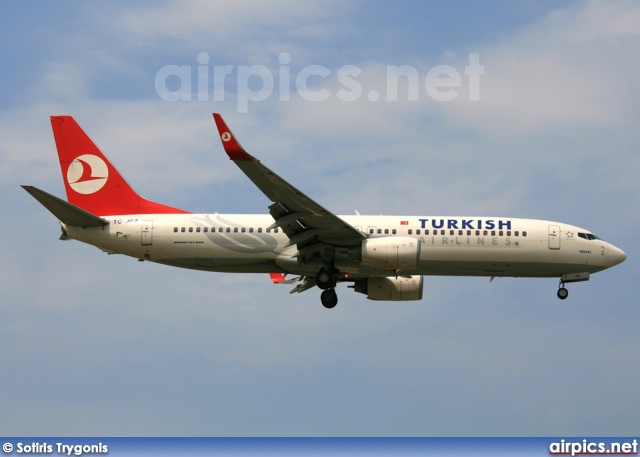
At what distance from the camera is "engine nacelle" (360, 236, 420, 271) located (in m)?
39.9

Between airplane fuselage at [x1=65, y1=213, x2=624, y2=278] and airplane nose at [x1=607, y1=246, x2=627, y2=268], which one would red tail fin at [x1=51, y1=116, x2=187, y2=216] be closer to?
airplane fuselage at [x1=65, y1=213, x2=624, y2=278]

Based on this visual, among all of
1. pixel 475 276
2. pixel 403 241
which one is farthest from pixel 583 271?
pixel 403 241

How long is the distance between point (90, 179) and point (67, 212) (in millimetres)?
3677

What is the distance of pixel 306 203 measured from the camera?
38.9 m

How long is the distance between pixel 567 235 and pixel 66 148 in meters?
21.5

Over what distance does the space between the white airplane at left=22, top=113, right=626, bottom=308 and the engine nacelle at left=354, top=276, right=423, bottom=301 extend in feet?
2.84

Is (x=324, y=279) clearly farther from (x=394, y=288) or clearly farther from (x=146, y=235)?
(x=146, y=235)

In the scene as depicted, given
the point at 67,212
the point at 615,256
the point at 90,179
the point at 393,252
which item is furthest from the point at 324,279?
the point at 615,256

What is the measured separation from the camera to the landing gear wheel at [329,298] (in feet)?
140

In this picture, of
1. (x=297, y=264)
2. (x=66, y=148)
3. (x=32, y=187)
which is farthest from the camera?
(x=66, y=148)

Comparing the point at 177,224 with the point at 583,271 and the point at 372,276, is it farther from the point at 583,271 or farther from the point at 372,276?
the point at 583,271

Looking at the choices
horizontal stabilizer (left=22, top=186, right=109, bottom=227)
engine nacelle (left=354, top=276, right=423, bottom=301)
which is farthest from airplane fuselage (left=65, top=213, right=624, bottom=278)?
engine nacelle (left=354, top=276, right=423, bottom=301)

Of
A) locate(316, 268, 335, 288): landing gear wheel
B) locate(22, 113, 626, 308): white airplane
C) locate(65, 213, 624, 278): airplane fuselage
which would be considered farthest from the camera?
locate(316, 268, 335, 288): landing gear wheel

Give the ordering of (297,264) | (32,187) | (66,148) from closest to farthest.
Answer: (32,187) < (297,264) < (66,148)
